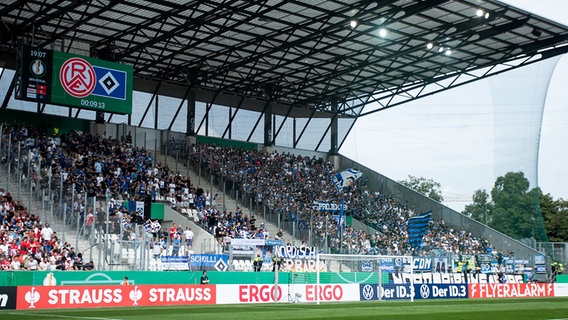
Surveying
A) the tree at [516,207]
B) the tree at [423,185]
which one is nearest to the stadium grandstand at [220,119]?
the tree at [516,207]

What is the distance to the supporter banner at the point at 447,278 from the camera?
126 ft

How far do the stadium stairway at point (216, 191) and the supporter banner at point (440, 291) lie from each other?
10.8 metres

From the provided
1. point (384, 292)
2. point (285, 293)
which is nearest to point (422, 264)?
point (384, 292)

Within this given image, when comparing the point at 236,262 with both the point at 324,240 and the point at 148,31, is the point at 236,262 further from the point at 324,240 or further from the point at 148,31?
the point at 148,31

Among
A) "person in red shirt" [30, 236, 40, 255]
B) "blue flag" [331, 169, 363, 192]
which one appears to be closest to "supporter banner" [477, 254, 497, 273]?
"blue flag" [331, 169, 363, 192]

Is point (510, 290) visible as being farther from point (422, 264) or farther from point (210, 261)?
point (210, 261)

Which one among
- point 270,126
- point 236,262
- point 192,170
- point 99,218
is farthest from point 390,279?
point 270,126

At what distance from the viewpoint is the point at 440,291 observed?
38.7m

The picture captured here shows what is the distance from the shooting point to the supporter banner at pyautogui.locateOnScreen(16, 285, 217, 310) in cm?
2495

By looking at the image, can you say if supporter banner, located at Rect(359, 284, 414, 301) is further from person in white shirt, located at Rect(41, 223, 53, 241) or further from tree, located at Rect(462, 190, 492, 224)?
A: tree, located at Rect(462, 190, 492, 224)

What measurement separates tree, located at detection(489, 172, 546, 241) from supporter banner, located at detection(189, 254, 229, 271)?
1991 centimetres

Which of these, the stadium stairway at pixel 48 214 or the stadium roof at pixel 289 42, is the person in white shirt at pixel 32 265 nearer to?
the stadium stairway at pixel 48 214

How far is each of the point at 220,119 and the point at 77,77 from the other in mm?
19545

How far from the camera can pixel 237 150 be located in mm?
56062
